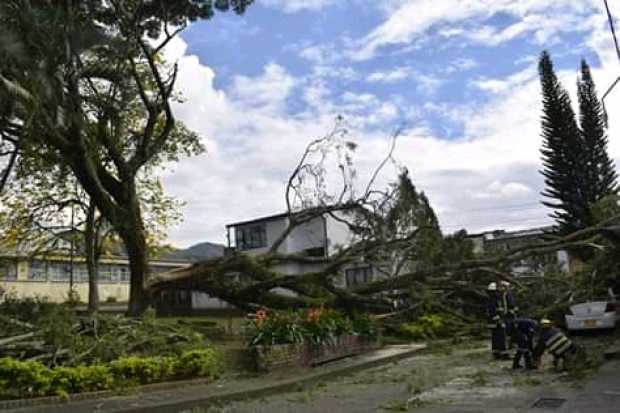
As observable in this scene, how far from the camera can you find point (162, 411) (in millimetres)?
9070

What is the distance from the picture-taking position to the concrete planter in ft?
39.2

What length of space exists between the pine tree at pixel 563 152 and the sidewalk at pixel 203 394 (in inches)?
957

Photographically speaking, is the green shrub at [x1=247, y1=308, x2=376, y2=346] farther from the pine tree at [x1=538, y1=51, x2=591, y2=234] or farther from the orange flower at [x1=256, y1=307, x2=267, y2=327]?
the pine tree at [x1=538, y1=51, x2=591, y2=234]

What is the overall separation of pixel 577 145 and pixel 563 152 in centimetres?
72

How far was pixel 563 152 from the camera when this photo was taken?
33.8 meters

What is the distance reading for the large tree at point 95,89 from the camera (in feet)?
35.7

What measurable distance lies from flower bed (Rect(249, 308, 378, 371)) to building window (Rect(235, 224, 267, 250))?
103ft

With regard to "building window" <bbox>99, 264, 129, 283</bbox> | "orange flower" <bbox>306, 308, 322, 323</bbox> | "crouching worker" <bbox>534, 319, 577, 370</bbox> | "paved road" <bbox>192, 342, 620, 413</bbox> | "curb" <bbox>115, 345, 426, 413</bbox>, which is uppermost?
"building window" <bbox>99, 264, 129, 283</bbox>

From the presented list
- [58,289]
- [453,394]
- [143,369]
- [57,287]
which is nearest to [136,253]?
[143,369]

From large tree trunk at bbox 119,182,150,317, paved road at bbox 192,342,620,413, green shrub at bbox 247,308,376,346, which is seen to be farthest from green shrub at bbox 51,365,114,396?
large tree trunk at bbox 119,182,150,317

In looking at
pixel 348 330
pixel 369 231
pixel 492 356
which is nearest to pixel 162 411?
pixel 348 330

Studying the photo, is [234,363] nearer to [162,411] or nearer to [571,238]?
[162,411]

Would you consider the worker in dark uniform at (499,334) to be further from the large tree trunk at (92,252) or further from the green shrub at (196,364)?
the large tree trunk at (92,252)

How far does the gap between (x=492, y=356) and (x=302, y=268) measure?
27192 mm
